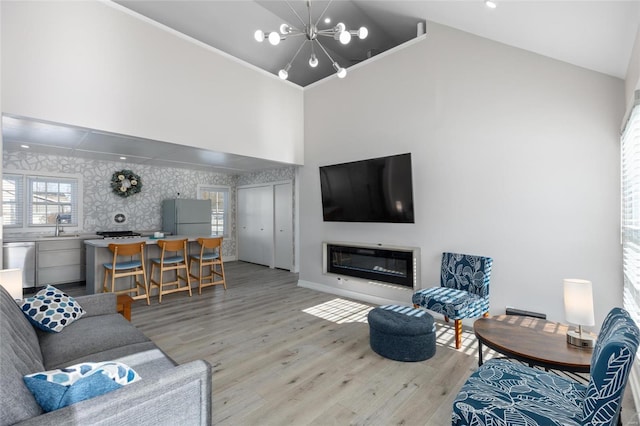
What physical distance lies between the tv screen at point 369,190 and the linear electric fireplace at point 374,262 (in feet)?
1.52

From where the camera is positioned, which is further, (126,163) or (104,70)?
(126,163)

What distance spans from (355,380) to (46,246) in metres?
5.74

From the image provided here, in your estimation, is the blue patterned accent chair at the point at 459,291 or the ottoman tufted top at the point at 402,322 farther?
the blue patterned accent chair at the point at 459,291

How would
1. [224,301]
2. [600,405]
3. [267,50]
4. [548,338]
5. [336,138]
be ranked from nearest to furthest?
[600,405]
[548,338]
[224,301]
[336,138]
[267,50]

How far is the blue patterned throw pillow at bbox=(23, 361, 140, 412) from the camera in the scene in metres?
1.01

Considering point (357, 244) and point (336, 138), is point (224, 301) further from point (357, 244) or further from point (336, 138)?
point (336, 138)

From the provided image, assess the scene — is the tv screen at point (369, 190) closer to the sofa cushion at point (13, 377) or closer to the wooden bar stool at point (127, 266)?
the wooden bar stool at point (127, 266)

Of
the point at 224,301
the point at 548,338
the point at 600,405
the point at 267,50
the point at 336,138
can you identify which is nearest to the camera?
the point at 600,405

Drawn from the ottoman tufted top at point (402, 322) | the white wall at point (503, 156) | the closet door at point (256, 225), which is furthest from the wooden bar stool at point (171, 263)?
the ottoman tufted top at point (402, 322)

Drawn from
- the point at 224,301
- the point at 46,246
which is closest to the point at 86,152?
the point at 46,246

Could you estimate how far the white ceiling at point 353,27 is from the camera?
2135 mm

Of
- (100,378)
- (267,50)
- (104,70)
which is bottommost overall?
(100,378)

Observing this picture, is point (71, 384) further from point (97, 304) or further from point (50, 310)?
point (97, 304)

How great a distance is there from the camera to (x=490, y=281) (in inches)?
128
